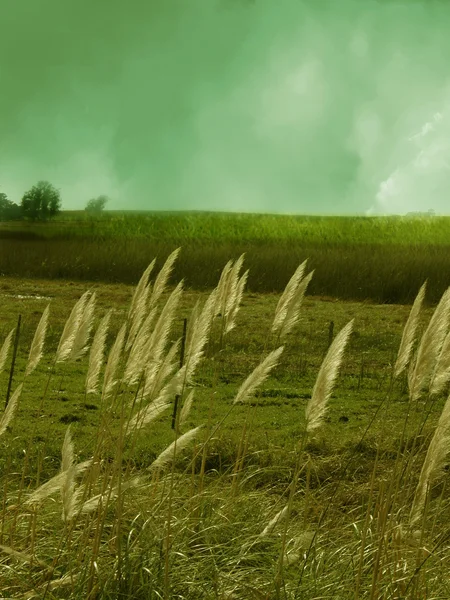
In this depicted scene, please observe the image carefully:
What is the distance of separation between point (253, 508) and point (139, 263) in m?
14.2

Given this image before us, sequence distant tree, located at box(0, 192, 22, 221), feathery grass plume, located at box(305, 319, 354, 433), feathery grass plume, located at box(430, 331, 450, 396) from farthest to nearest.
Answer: distant tree, located at box(0, 192, 22, 221), feathery grass plume, located at box(430, 331, 450, 396), feathery grass plume, located at box(305, 319, 354, 433)

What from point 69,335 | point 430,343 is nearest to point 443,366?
point 430,343

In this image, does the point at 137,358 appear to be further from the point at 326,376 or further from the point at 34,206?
the point at 34,206

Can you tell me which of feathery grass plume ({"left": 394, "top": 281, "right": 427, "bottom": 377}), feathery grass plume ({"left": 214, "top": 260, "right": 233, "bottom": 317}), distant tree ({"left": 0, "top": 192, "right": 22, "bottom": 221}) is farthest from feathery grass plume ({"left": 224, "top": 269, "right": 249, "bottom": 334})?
distant tree ({"left": 0, "top": 192, "right": 22, "bottom": 221})

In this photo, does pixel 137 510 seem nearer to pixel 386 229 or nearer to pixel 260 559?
pixel 260 559

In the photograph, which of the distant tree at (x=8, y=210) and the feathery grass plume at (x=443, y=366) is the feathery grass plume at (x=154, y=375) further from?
the distant tree at (x=8, y=210)

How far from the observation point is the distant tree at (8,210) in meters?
25.5

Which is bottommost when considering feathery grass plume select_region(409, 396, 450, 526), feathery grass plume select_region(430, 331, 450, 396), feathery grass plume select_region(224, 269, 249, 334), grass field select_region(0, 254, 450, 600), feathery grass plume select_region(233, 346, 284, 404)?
grass field select_region(0, 254, 450, 600)

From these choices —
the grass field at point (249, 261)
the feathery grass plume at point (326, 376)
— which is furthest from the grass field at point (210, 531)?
the grass field at point (249, 261)

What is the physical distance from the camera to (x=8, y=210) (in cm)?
2605

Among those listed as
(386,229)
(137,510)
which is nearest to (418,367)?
(137,510)

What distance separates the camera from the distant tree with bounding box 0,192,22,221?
2550cm

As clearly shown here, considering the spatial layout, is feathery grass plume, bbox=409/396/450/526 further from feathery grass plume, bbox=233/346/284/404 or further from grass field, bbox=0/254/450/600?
feathery grass plume, bbox=233/346/284/404

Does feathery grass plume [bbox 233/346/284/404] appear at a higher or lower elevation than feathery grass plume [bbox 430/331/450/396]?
lower
